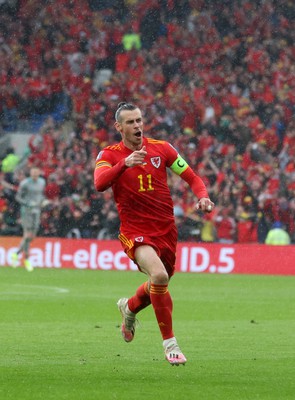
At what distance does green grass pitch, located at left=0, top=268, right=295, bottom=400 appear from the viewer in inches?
289

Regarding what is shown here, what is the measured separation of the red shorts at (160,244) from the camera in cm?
920

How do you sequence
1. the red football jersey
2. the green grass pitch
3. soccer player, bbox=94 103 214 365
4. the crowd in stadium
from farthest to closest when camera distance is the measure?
1. the crowd in stadium
2. the red football jersey
3. soccer player, bbox=94 103 214 365
4. the green grass pitch

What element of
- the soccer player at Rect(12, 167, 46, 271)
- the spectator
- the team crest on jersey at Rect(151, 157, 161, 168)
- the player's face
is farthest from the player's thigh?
the spectator

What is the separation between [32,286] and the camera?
19.4 m

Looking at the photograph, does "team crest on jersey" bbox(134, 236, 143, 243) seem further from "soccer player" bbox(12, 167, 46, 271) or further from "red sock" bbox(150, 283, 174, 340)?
"soccer player" bbox(12, 167, 46, 271)

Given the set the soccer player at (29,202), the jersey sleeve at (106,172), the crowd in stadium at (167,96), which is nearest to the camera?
the jersey sleeve at (106,172)

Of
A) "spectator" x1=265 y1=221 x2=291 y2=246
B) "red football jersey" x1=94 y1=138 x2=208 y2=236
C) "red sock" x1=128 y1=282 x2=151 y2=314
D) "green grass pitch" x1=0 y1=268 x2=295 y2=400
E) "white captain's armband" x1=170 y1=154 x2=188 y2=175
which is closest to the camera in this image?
"green grass pitch" x1=0 y1=268 x2=295 y2=400

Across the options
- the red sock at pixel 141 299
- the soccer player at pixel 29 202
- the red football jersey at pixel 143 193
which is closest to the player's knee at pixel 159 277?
the red football jersey at pixel 143 193

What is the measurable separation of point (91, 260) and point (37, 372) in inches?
651

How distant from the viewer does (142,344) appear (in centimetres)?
1070

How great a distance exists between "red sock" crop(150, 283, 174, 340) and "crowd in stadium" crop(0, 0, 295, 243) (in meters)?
16.7

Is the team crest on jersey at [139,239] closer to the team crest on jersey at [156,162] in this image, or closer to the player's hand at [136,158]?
the team crest on jersey at [156,162]

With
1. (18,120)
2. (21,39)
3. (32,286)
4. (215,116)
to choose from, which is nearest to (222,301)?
(32,286)

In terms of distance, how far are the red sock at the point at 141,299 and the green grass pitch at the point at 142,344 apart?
422 mm
